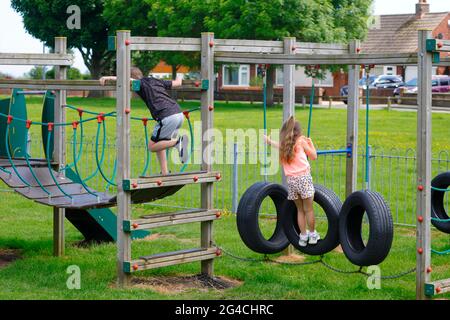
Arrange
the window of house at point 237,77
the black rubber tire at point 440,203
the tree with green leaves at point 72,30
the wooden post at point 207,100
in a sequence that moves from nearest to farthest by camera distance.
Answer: the wooden post at point 207,100, the black rubber tire at point 440,203, the tree with green leaves at point 72,30, the window of house at point 237,77

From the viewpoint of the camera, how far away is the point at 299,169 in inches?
350

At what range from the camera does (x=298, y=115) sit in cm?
3619

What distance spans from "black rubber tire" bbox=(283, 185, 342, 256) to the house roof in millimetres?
50325

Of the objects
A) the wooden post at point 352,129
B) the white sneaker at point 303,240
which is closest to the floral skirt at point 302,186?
the white sneaker at point 303,240

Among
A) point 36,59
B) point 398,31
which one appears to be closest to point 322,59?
point 36,59

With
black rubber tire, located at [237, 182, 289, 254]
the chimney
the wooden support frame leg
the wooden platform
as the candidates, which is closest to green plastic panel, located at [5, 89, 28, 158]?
the wooden platform

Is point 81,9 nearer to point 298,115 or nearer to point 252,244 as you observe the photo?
point 298,115

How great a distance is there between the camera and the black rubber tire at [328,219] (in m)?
→ 8.74

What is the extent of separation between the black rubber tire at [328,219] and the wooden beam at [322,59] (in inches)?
50.4

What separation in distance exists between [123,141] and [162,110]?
71 centimetres

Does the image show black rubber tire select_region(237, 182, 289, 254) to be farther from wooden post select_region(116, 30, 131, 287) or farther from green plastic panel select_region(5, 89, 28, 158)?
green plastic panel select_region(5, 89, 28, 158)

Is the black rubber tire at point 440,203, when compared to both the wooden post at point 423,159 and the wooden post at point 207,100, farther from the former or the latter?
the wooden post at point 207,100

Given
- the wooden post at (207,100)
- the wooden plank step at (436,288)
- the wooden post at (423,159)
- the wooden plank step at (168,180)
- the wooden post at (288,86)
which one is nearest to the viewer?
the wooden post at (423,159)

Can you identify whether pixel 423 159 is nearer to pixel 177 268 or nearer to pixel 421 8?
pixel 177 268
